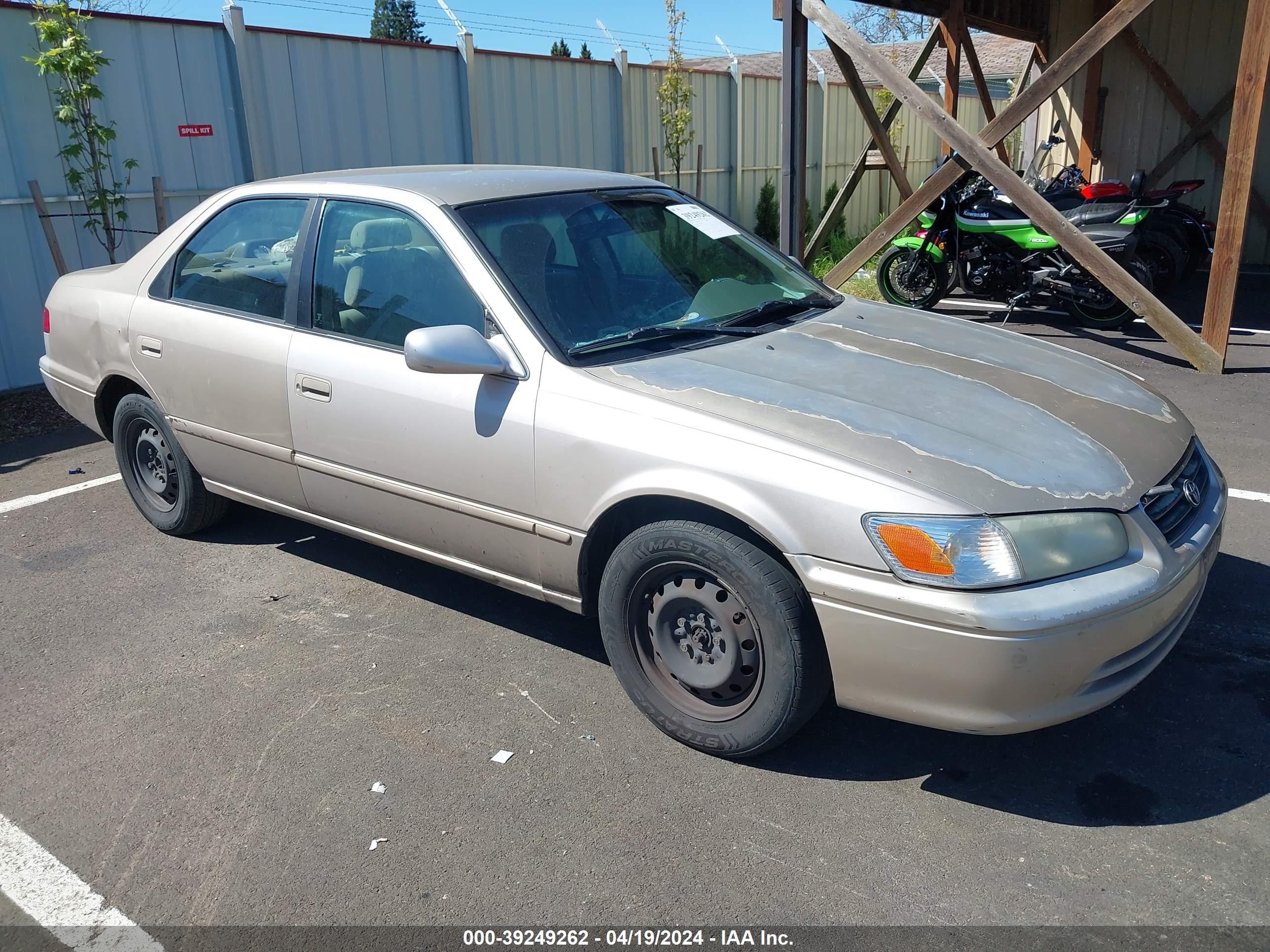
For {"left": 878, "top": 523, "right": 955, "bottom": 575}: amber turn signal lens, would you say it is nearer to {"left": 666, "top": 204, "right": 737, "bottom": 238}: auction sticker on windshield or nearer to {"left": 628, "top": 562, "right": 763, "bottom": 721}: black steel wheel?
{"left": 628, "top": 562, "right": 763, "bottom": 721}: black steel wheel

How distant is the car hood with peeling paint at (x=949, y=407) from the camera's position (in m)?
2.73

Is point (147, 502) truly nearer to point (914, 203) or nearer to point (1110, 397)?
point (1110, 397)

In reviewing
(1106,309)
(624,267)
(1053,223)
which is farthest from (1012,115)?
(624,267)

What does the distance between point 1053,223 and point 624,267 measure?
492 cm

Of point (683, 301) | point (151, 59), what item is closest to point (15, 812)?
point (683, 301)

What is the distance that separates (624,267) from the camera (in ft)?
12.3

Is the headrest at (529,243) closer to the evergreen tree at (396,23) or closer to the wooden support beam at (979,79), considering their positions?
the wooden support beam at (979,79)

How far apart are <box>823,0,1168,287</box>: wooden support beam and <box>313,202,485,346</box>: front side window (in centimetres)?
526

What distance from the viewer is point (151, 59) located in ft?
27.9

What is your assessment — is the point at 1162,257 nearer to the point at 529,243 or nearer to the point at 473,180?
the point at 473,180

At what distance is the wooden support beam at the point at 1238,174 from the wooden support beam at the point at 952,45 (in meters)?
2.26

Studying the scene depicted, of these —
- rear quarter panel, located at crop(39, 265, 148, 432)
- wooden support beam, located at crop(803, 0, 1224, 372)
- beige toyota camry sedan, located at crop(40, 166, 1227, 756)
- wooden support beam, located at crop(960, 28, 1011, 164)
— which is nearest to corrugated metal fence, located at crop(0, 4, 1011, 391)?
rear quarter panel, located at crop(39, 265, 148, 432)

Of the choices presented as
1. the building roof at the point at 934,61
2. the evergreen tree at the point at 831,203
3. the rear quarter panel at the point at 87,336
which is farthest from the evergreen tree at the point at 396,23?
the rear quarter panel at the point at 87,336

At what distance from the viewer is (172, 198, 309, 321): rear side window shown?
4.08 m
